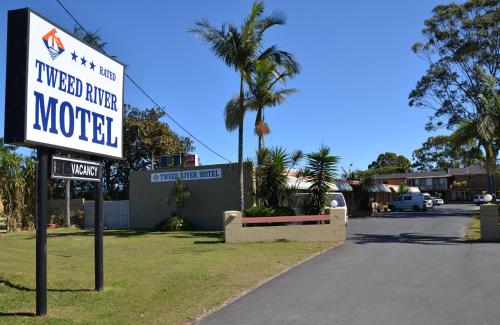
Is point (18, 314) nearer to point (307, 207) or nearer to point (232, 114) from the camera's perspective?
point (307, 207)

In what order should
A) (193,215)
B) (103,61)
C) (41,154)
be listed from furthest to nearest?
(193,215), (103,61), (41,154)

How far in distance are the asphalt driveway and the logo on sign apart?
4.58m

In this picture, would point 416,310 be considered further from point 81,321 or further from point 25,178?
point 25,178

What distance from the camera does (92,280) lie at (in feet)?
34.1

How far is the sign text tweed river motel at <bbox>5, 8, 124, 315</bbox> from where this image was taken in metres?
7.35

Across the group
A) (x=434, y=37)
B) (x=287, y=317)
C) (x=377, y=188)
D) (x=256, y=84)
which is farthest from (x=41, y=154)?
(x=377, y=188)

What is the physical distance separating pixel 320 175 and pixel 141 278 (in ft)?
35.5

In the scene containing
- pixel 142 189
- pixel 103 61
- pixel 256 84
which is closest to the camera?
pixel 103 61

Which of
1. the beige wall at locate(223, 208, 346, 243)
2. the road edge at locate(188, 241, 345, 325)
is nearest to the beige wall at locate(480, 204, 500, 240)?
the beige wall at locate(223, 208, 346, 243)

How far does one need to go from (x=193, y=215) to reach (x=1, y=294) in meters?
17.8

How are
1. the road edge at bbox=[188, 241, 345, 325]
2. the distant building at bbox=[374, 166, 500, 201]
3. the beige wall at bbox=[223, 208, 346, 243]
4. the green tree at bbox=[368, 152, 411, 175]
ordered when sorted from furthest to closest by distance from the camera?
the green tree at bbox=[368, 152, 411, 175] → the distant building at bbox=[374, 166, 500, 201] → the beige wall at bbox=[223, 208, 346, 243] → the road edge at bbox=[188, 241, 345, 325]

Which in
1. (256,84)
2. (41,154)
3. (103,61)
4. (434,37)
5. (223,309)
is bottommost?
(223,309)

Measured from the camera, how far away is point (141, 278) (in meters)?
10.7

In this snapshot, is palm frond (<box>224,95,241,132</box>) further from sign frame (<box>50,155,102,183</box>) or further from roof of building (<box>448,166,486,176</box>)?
roof of building (<box>448,166,486,176</box>)
